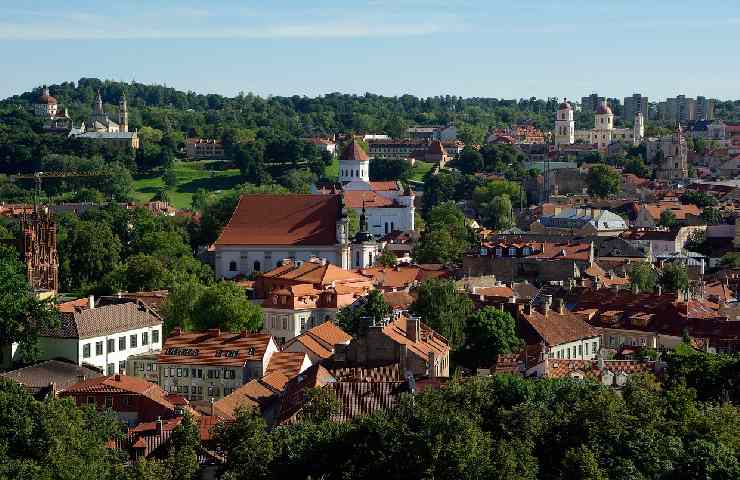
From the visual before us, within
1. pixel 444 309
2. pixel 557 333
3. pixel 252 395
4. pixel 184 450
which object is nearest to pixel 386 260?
pixel 444 309

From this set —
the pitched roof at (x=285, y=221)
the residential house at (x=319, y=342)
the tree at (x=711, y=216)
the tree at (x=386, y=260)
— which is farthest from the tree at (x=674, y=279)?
the tree at (x=711, y=216)

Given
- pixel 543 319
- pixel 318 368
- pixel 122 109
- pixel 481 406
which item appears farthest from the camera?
pixel 122 109

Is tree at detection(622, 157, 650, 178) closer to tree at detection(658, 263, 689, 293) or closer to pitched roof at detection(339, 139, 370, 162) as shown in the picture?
pitched roof at detection(339, 139, 370, 162)

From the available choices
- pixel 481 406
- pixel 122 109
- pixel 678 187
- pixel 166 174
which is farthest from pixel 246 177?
pixel 481 406

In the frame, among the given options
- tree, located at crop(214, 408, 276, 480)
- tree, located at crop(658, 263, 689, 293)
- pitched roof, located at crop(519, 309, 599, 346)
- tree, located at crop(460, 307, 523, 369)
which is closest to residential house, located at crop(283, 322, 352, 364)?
tree, located at crop(460, 307, 523, 369)

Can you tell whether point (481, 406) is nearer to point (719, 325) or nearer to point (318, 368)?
point (318, 368)
